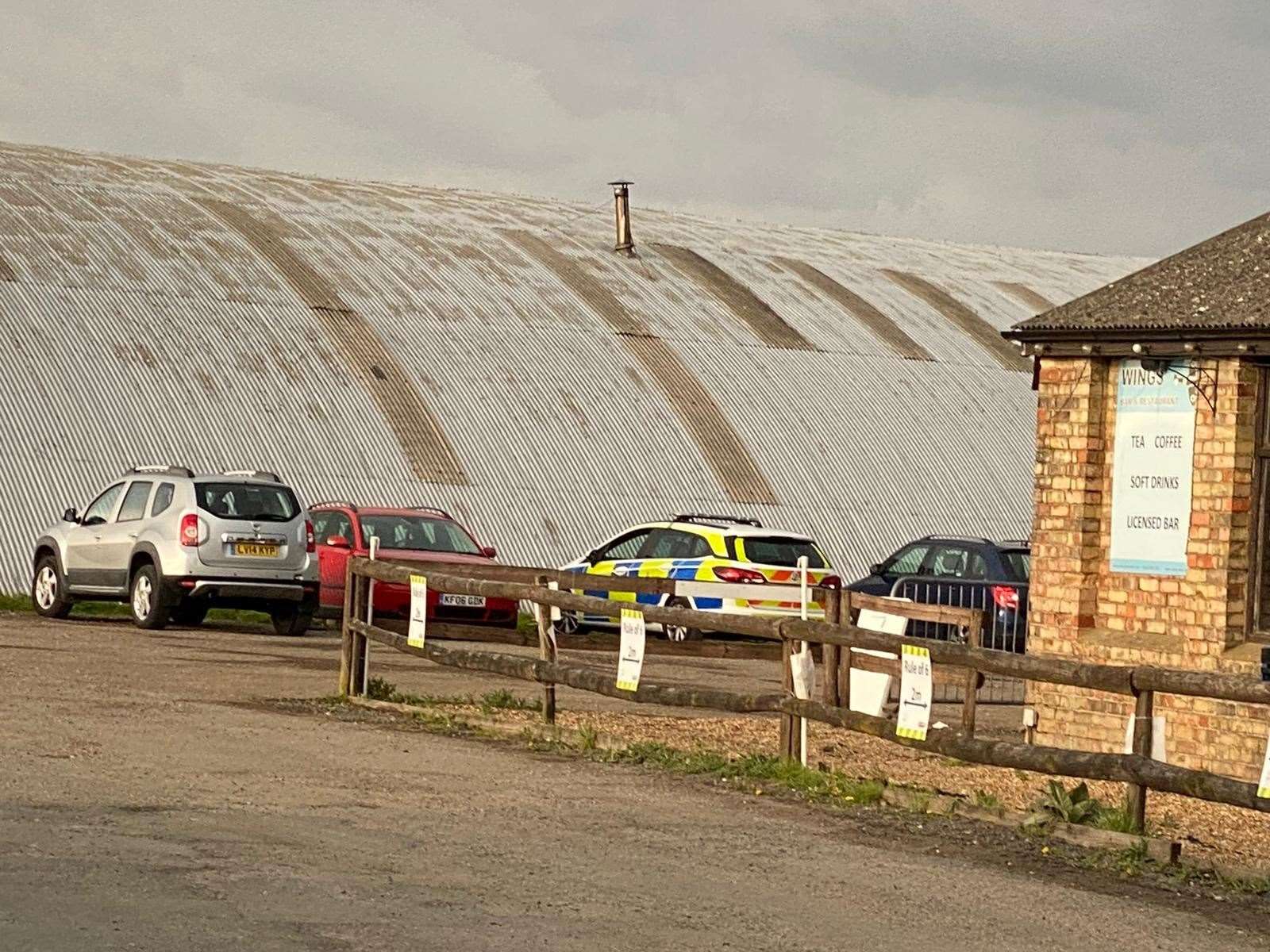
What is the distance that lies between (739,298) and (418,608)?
88.2ft

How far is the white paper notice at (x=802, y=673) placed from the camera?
13.3m

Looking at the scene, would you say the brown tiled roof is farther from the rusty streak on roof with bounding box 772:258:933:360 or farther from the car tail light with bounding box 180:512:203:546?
the rusty streak on roof with bounding box 772:258:933:360

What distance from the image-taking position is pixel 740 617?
13680 mm

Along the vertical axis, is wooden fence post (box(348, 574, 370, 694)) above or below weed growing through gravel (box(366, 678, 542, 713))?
above

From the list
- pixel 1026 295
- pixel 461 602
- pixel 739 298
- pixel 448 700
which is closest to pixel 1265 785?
pixel 448 700

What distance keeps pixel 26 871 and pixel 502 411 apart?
85.4 ft

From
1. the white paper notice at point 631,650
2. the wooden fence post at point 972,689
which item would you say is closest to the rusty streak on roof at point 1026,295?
the wooden fence post at point 972,689

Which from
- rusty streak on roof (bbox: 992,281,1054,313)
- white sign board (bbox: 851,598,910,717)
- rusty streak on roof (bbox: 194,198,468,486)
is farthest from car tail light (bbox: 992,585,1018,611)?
rusty streak on roof (bbox: 992,281,1054,313)

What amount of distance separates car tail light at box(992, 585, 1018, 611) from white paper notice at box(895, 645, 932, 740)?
1164 centimetres

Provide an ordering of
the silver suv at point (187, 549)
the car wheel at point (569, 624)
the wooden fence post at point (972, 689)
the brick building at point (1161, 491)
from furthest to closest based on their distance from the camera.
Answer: the car wheel at point (569, 624) → the silver suv at point (187, 549) → the wooden fence post at point (972, 689) → the brick building at point (1161, 491)

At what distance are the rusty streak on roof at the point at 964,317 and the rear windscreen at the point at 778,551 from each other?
602 inches

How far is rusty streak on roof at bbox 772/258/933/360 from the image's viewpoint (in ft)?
137

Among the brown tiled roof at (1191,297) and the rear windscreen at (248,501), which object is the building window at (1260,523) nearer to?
the brown tiled roof at (1191,297)

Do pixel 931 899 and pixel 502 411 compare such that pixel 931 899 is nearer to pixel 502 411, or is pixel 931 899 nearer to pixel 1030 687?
pixel 1030 687
